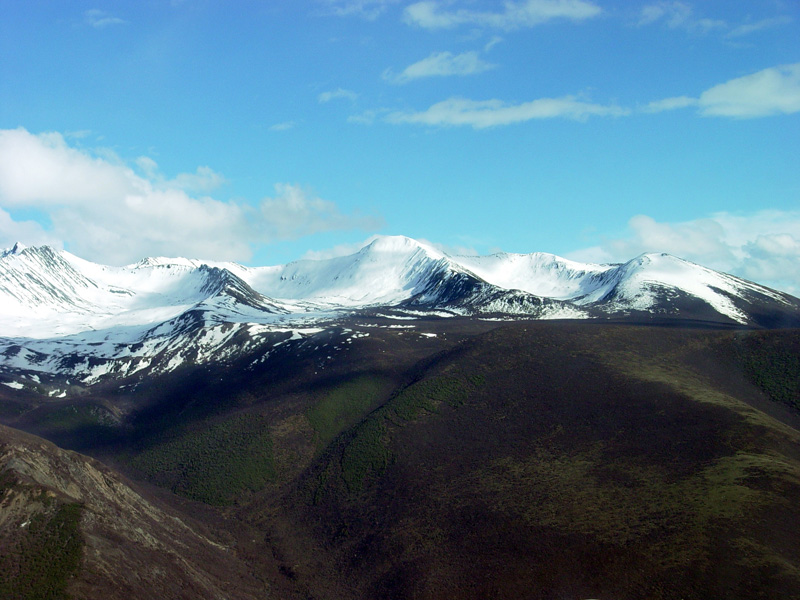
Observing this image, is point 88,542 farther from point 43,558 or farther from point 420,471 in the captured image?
point 420,471

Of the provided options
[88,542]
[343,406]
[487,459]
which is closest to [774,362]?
[487,459]

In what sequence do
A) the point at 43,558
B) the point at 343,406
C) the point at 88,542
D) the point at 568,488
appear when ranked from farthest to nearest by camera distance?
the point at 343,406
the point at 568,488
the point at 88,542
the point at 43,558

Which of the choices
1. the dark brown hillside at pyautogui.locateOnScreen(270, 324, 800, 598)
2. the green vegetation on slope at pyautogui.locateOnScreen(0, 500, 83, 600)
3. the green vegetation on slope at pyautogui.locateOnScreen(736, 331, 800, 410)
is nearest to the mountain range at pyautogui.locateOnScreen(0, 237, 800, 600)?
the green vegetation on slope at pyautogui.locateOnScreen(0, 500, 83, 600)

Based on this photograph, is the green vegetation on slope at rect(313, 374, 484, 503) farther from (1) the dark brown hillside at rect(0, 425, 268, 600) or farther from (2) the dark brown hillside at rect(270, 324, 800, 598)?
(1) the dark brown hillside at rect(0, 425, 268, 600)

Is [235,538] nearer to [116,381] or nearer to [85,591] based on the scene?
[85,591]

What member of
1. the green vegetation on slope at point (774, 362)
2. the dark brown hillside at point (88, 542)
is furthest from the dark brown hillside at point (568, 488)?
the dark brown hillside at point (88, 542)
